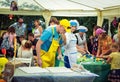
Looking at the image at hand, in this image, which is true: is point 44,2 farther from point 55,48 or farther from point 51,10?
point 55,48

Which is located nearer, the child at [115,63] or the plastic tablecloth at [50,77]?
the plastic tablecloth at [50,77]

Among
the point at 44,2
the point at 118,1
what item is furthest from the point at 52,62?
the point at 44,2

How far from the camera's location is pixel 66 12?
16.5 metres

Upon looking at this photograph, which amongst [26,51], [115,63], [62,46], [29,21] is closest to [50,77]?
[62,46]

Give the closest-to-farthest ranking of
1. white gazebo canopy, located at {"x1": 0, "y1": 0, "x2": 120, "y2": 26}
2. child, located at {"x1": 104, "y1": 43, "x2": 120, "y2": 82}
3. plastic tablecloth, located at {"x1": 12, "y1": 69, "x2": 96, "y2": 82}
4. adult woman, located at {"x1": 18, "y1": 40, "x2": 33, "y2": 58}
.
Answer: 1. plastic tablecloth, located at {"x1": 12, "y1": 69, "x2": 96, "y2": 82}
2. child, located at {"x1": 104, "y1": 43, "x2": 120, "y2": 82}
3. adult woman, located at {"x1": 18, "y1": 40, "x2": 33, "y2": 58}
4. white gazebo canopy, located at {"x1": 0, "y1": 0, "x2": 120, "y2": 26}

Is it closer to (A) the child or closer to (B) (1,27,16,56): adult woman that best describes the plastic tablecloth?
(A) the child

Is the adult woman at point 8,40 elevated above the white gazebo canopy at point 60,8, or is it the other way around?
the white gazebo canopy at point 60,8

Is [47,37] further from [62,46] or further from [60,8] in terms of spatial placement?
[60,8]

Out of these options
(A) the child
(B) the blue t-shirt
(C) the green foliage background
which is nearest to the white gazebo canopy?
(C) the green foliage background

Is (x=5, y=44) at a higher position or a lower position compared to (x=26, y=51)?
lower

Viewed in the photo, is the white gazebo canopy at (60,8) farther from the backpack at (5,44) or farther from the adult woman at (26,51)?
the adult woman at (26,51)

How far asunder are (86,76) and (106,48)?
524 centimetres

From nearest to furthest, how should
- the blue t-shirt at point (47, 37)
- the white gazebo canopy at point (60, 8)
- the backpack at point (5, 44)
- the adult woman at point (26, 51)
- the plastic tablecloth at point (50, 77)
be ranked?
Answer: the plastic tablecloth at point (50, 77) < the blue t-shirt at point (47, 37) < the adult woman at point (26, 51) < the backpack at point (5, 44) < the white gazebo canopy at point (60, 8)

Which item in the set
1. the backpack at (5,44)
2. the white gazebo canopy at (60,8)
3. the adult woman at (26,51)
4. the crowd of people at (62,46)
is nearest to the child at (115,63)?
the crowd of people at (62,46)
